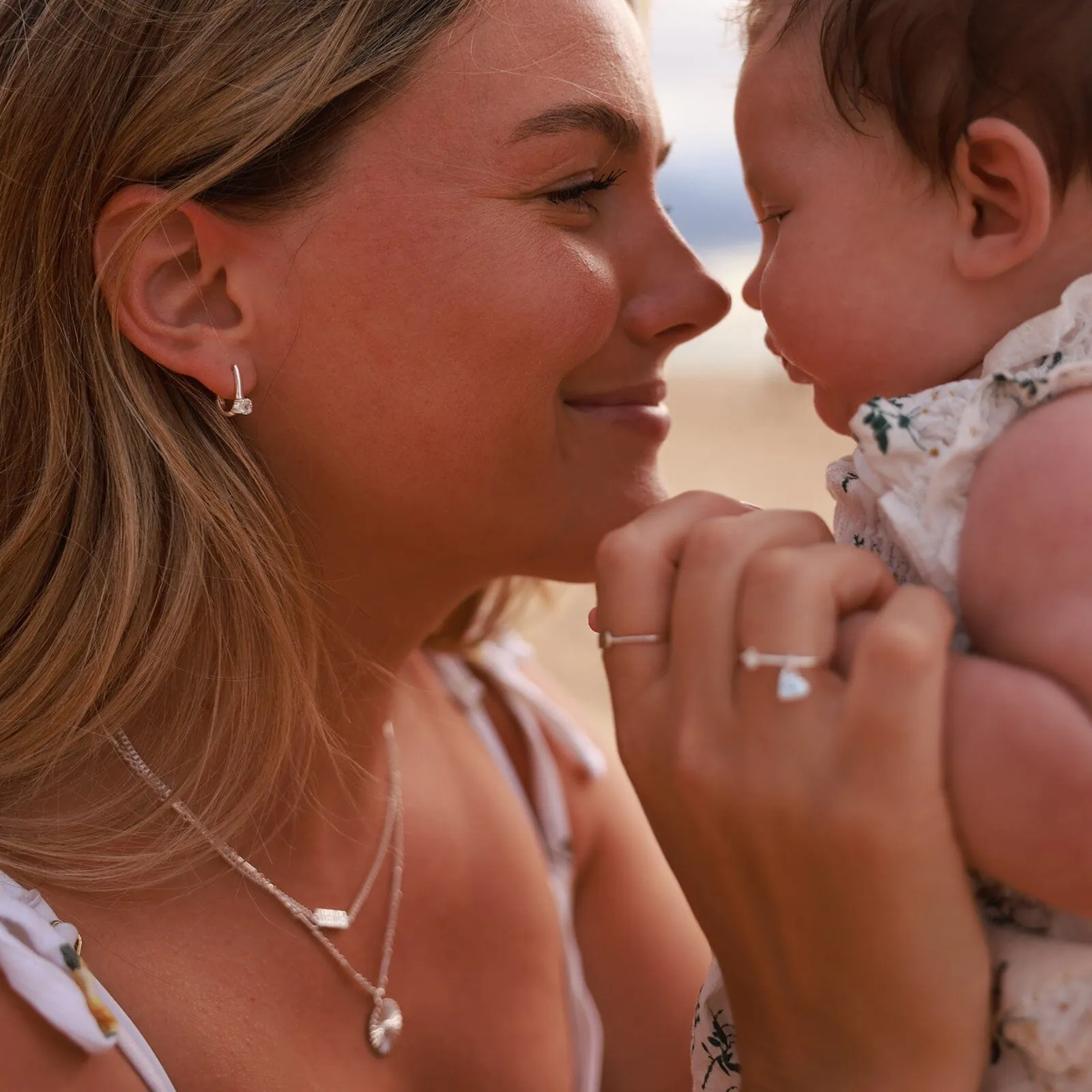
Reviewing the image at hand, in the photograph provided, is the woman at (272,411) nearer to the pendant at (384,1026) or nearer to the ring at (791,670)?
the pendant at (384,1026)

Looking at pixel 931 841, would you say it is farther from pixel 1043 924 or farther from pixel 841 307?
pixel 841 307

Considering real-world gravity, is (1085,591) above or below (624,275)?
below

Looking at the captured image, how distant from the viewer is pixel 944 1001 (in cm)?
111

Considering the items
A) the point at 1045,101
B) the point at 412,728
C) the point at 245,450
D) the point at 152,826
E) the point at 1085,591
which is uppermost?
the point at 1045,101

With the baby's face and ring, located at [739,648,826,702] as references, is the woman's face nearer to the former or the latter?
the baby's face

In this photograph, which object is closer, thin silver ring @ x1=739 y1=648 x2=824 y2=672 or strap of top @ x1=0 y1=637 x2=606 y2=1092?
thin silver ring @ x1=739 y1=648 x2=824 y2=672

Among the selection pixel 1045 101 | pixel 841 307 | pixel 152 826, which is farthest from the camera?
pixel 152 826

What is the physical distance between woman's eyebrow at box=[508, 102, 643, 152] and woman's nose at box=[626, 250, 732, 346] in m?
0.21

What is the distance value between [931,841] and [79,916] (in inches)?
39.2

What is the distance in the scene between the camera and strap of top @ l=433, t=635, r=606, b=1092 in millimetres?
1989

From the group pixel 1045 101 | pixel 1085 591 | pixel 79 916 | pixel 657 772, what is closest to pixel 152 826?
pixel 79 916

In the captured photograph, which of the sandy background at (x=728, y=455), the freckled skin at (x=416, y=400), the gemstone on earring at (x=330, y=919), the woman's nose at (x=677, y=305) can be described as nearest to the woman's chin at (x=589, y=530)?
the freckled skin at (x=416, y=400)

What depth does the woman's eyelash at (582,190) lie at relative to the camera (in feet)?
5.49

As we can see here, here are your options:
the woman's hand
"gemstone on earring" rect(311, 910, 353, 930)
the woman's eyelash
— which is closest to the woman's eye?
the woman's eyelash
